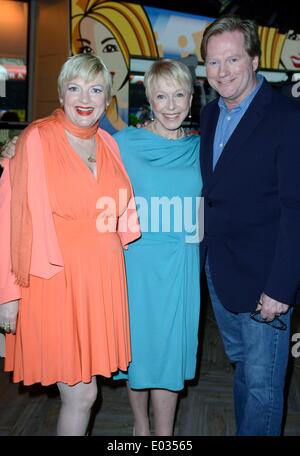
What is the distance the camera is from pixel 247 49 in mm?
1745

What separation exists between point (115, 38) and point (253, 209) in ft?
15.6

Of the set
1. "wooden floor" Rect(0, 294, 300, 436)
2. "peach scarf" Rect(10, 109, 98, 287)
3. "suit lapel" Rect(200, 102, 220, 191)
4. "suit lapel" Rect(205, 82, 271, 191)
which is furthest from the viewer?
"wooden floor" Rect(0, 294, 300, 436)

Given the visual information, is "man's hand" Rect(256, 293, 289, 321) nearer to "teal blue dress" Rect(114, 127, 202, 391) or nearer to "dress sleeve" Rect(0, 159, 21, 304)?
"teal blue dress" Rect(114, 127, 202, 391)

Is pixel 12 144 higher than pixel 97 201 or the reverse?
higher

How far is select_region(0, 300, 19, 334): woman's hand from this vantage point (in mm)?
1653

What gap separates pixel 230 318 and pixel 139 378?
1.60 feet

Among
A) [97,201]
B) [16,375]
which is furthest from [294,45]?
[16,375]

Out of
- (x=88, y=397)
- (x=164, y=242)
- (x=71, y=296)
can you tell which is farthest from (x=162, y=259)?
(x=88, y=397)

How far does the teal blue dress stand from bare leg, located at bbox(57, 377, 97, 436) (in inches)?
12.3

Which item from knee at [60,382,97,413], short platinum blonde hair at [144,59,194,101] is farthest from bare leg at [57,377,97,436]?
short platinum blonde hair at [144,59,194,101]

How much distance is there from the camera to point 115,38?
5.74 m

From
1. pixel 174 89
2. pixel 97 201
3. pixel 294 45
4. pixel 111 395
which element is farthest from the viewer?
pixel 294 45

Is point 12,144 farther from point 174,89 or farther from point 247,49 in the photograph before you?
point 247,49

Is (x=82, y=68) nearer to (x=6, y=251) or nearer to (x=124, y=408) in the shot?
(x=6, y=251)
